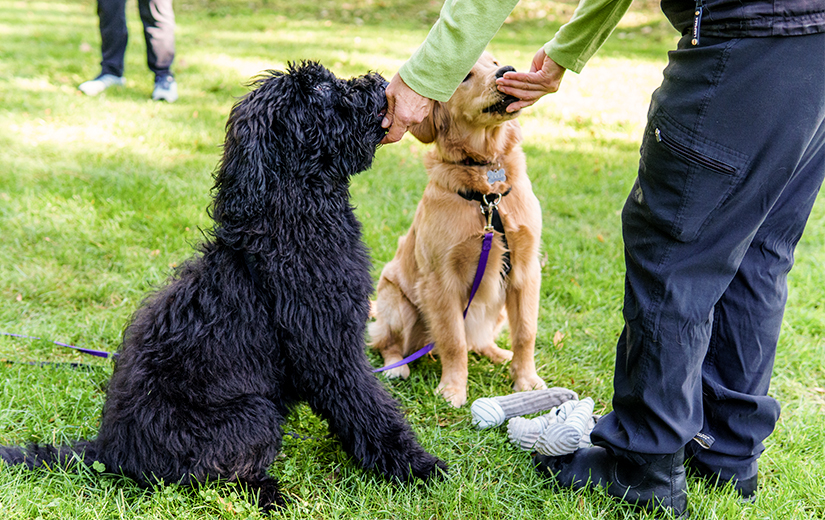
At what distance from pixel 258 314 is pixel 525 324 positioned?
149 centimetres

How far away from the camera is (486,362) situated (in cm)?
354

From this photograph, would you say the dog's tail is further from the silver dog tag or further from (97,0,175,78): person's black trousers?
(97,0,175,78): person's black trousers

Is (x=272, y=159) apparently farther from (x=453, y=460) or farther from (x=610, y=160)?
(x=610, y=160)

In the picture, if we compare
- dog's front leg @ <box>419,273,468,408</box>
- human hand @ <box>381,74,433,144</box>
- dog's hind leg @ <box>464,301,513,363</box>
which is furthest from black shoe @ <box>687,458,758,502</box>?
human hand @ <box>381,74,433,144</box>

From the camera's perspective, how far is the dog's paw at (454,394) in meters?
3.05

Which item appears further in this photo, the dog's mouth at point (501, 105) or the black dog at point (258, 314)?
the dog's mouth at point (501, 105)

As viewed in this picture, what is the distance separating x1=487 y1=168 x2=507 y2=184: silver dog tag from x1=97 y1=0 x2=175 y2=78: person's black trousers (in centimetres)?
571

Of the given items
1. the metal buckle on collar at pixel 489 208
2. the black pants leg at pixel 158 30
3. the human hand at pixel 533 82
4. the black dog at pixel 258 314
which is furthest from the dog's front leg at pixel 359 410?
the black pants leg at pixel 158 30

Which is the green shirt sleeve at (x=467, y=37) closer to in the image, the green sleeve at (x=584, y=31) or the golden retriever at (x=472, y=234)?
the green sleeve at (x=584, y=31)

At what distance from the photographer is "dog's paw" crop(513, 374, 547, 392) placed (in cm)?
314

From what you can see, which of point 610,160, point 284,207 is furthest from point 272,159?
point 610,160

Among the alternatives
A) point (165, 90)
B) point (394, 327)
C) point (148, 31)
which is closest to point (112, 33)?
point (148, 31)

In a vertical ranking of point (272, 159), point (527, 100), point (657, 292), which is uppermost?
point (527, 100)

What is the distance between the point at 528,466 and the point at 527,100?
1.61 metres
